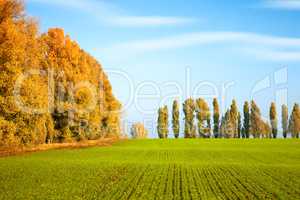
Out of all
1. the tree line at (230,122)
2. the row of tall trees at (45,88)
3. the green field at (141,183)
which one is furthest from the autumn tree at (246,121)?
the green field at (141,183)

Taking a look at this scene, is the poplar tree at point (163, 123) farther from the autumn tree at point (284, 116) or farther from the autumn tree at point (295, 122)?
the autumn tree at point (295, 122)

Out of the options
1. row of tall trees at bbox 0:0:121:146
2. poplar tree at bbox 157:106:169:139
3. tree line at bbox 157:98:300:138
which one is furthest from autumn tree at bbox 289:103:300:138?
row of tall trees at bbox 0:0:121:146

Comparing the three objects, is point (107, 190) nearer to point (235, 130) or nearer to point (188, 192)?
point (188, 192)

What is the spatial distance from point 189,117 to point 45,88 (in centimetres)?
9175

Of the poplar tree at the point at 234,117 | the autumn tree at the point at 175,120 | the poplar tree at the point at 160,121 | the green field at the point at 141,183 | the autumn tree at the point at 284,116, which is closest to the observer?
the green field at the point at 141,183

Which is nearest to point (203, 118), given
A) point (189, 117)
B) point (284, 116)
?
point (189, 117)

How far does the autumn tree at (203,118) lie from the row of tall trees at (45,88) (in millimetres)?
45830

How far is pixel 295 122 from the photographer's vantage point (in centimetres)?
13188

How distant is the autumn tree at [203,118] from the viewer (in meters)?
131

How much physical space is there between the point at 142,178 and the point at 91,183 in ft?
12.3

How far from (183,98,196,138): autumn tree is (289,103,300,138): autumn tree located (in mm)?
30587

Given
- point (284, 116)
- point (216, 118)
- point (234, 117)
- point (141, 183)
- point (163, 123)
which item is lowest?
point (141, 183)

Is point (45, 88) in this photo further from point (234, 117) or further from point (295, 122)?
point (295, 122)

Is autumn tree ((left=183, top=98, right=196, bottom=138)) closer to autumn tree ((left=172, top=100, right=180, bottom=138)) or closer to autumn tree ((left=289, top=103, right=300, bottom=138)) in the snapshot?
autumn tree ((left=172, top=100, right=180, bottom=138))
